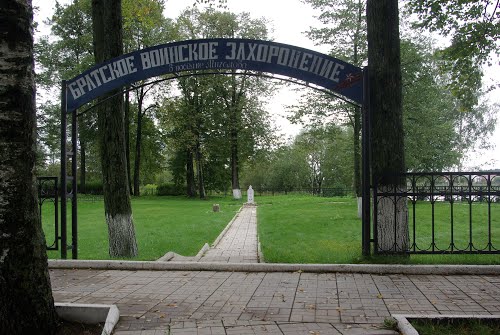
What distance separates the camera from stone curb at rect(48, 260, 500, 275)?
6.12 m

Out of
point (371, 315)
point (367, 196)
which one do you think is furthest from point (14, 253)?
point (367, 196)

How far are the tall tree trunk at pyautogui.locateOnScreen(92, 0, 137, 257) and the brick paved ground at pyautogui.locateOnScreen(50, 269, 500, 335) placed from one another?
5.56 ft

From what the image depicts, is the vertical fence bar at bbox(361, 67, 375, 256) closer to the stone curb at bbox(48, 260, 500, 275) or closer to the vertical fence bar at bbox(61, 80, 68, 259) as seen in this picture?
the stone curb at bbox(48, 260, 500, 275)

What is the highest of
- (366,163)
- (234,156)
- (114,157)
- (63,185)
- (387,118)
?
(234,156)

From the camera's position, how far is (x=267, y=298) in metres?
5.07

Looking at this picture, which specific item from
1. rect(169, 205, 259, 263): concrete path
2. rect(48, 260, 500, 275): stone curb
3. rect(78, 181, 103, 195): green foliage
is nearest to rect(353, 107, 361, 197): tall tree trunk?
rect(169, 205, 259, 263): concrete path

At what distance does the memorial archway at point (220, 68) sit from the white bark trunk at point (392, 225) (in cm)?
20

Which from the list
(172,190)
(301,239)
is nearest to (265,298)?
(301,239)

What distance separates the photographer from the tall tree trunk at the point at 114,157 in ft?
27.2

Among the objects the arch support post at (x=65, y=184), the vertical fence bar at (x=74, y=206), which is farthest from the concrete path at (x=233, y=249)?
the arch support post at (x=65, y=184)

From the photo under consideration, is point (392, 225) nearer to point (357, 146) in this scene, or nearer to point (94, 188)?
point (357, 146)

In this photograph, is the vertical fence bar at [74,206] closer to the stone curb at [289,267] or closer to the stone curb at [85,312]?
the stone curb at [289,267]

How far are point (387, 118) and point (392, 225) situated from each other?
5.61ft

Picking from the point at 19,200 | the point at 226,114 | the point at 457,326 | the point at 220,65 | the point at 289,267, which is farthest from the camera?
the point at 226,114
